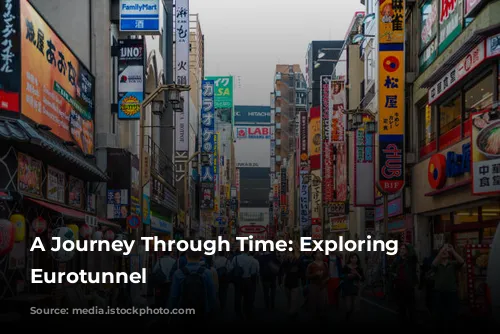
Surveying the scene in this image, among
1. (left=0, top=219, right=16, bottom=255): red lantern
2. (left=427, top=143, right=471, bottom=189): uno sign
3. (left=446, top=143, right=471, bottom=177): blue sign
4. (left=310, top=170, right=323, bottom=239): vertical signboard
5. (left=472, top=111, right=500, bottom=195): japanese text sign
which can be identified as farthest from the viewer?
(left=310, top=170, right=323, bottom=239): vertical signboard

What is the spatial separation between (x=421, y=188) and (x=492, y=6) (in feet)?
36.9

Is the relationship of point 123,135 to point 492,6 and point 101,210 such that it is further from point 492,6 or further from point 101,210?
point 492,6

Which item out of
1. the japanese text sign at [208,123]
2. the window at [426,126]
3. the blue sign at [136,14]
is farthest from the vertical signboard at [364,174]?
the japanese text sign at [208,123]

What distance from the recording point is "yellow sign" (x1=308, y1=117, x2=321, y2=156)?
234 feet

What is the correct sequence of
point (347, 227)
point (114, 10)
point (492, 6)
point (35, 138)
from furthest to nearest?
1. point (347, 227)
2. point (114, 10)
3. point (492, 6)
4. point (35, 138)

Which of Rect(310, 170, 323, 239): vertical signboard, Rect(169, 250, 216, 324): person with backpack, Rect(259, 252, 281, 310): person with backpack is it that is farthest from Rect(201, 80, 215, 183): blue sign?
Rect(169, 250, 216, 324): person with backpack

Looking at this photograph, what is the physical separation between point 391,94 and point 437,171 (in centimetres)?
433

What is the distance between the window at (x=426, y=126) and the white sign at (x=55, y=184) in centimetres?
1351

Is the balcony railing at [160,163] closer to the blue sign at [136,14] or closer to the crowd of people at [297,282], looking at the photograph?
the blue sign at [136,14]

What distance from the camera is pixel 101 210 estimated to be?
29.0 m

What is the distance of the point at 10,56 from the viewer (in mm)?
17531

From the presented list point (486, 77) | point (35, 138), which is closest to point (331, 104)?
point (486, 77)

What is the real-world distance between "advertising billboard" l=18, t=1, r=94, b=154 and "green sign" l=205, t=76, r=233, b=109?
316 feet

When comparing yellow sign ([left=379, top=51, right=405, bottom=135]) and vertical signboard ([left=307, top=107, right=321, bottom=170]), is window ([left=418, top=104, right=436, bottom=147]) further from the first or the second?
vertical signboard ([left=307, top=107, right=321, bottom=170])
